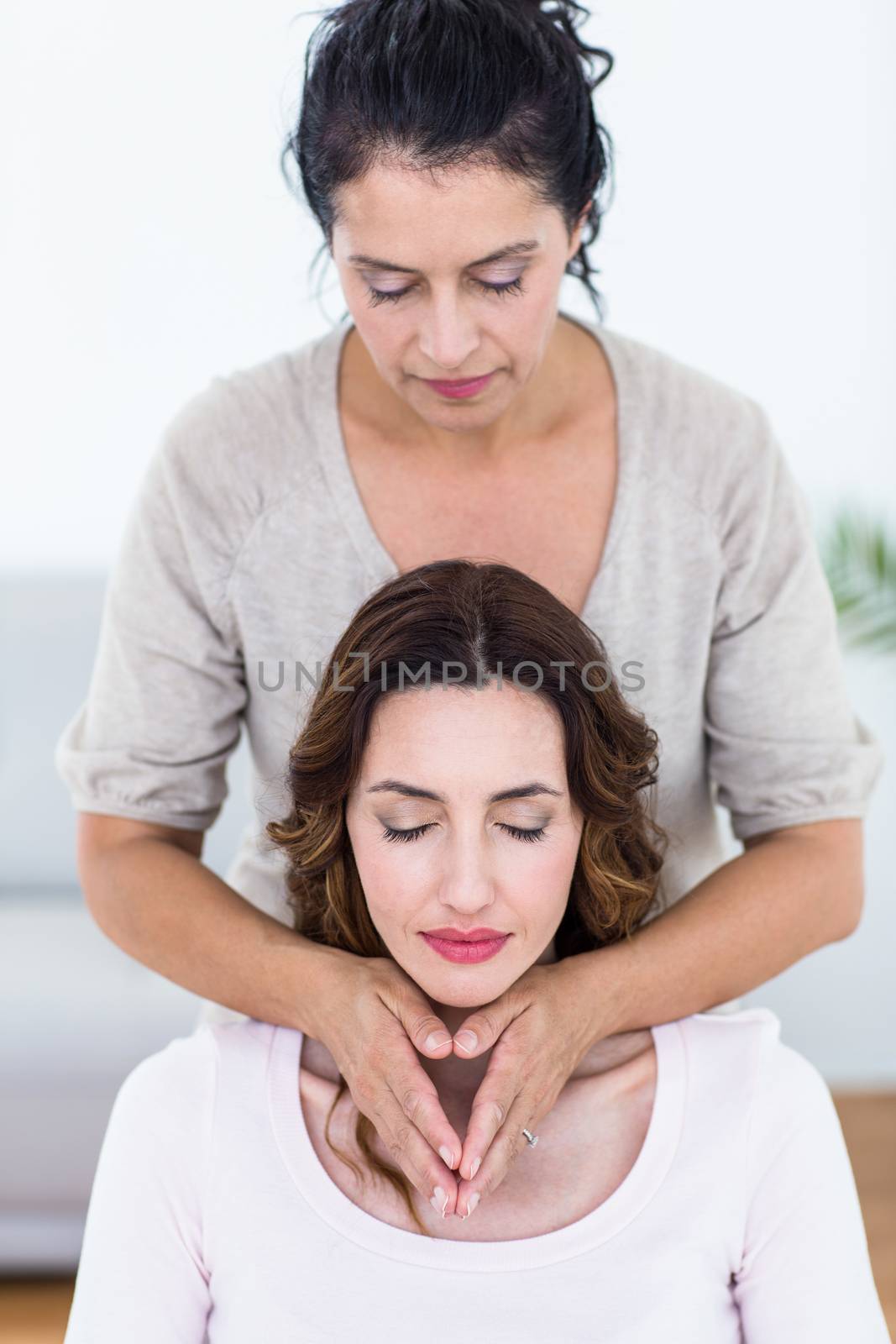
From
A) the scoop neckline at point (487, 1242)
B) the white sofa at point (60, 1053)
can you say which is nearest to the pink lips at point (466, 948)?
the scoop neckline at point (487, 1242)

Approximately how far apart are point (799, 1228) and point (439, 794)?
1.58ft

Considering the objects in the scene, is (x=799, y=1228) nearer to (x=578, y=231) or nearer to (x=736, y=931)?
(x=736, y=931)

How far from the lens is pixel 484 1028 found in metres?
1.23

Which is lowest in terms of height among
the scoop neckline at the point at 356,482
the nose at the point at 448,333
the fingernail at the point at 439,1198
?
the fingernail at the point at 439,1198

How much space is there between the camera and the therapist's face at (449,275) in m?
1.19

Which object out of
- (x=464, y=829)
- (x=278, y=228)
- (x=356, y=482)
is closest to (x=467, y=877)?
(x=464, y=829)

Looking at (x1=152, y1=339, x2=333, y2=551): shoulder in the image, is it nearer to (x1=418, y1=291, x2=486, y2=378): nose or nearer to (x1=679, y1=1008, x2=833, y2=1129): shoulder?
(x1=418, y1=291, x2=486, y2=378): nose

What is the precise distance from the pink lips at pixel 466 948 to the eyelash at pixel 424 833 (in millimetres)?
83

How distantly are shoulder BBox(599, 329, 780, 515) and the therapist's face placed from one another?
0.68 feet

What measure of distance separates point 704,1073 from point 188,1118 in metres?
0.48

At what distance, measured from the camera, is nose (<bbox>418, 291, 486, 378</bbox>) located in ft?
4.03

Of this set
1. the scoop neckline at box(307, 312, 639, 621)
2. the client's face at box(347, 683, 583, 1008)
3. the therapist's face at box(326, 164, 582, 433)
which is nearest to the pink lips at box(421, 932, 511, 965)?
the client's face at box(347, 683, 583, 1008)

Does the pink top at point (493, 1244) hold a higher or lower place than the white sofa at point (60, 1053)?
higher

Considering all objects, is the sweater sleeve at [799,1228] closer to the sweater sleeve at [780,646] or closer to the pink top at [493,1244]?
the pink top at [493,1244]
